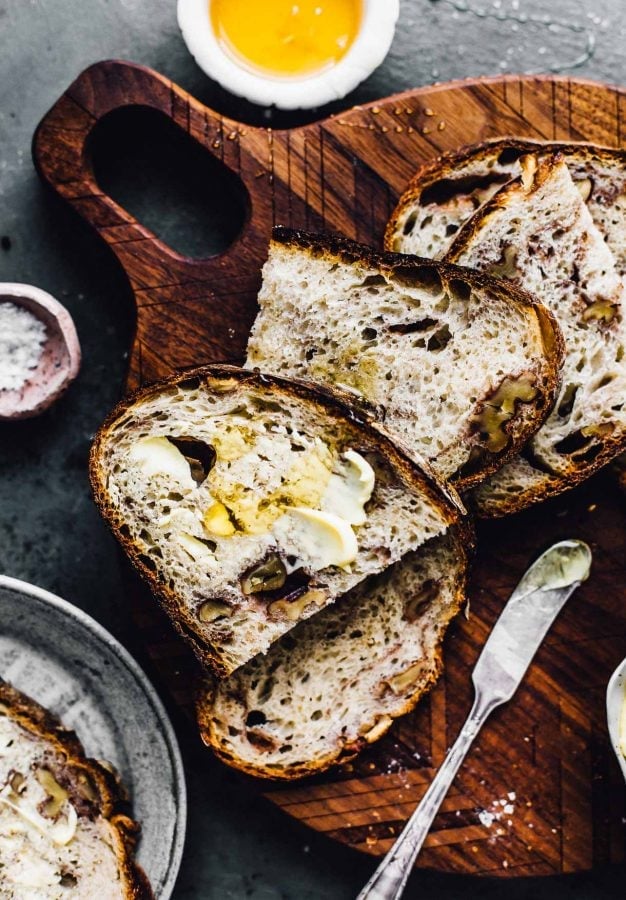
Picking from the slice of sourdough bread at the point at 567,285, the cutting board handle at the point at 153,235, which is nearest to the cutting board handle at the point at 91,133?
the cutting board handle at the point at 153,235

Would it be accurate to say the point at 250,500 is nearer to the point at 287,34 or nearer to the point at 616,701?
the point at 616,701

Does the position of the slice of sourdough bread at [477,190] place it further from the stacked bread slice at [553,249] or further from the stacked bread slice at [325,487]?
the stacked bread slice at [325,487]

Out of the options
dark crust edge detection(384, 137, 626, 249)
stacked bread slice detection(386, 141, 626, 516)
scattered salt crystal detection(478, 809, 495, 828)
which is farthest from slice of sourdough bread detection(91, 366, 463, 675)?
scattered salt crystal detection(478, 809, 495, 828)

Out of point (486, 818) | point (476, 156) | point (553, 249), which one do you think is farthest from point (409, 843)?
point (476, 156)

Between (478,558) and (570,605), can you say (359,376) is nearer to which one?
(478,558)

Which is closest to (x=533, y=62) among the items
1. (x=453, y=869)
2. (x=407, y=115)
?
(x=407, y=115)

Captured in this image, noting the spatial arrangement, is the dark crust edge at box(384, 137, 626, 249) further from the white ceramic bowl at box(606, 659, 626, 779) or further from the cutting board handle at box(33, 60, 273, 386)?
the white ceramic bowl at box(606, 659, 626, 779)
